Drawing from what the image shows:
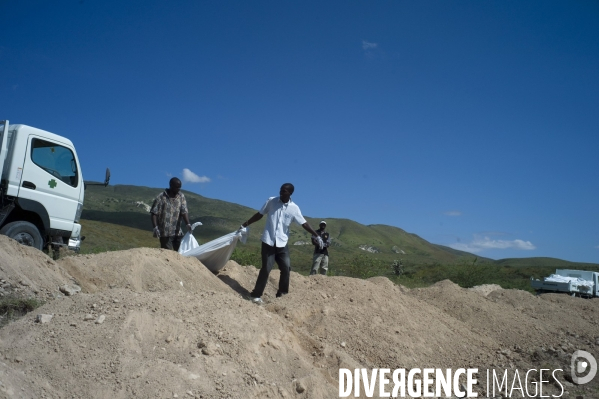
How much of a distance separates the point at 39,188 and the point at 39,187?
2 cm

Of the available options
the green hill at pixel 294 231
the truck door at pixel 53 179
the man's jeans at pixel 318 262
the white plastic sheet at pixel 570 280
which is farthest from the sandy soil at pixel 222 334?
the green hill at pixel 294 231

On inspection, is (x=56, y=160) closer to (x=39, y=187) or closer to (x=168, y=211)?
(x=39, y=187)

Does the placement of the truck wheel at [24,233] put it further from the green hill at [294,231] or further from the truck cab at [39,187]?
the green hill at [294,231]

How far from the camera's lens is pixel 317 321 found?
6812 millimetres

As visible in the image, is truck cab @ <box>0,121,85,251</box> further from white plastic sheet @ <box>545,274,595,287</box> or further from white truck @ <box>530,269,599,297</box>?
white plastic sheet @ <box>545,274,595,287</box>

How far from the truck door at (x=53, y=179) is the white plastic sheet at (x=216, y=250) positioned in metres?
2.09

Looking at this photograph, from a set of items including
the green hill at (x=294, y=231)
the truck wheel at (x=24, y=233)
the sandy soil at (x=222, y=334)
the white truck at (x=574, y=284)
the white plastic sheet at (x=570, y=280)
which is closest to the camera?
the sandy soil at (x=222, y=334)

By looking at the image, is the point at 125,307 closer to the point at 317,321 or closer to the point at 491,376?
the point at 317,321

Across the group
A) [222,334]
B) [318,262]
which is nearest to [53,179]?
[222,334]

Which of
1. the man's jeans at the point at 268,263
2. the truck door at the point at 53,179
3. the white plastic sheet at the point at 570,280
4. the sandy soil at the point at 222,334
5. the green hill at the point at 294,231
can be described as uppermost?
the green hill at the point at 294,231

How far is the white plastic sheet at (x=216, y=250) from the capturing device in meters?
8.70

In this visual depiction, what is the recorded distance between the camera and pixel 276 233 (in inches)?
301

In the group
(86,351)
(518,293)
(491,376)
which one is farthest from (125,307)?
(518,293)

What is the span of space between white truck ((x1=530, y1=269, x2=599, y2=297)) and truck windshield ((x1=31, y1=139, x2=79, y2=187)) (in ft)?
61.1
